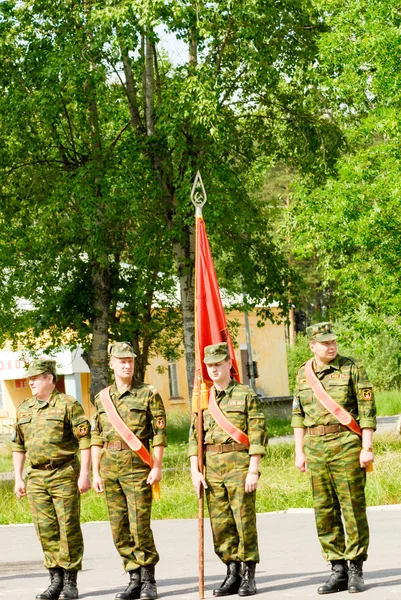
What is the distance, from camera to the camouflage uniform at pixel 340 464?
918 cm

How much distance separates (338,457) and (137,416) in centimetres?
159

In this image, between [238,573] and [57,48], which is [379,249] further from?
[238,573]

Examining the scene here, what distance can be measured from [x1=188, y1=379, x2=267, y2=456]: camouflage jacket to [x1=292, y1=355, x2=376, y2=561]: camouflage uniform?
39 cm

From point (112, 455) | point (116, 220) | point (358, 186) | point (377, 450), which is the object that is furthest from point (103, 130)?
point (112, 455)

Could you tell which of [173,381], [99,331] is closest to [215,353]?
[99,331]

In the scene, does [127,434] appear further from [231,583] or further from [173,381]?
[173,381]

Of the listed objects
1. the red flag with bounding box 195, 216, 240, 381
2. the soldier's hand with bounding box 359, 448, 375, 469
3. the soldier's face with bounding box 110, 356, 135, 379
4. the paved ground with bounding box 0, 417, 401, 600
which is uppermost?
the red flag with bounding box 195, 216, 240, 381

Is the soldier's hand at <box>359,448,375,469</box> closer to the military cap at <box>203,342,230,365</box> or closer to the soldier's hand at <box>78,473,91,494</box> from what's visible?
the military cap at <box>203,342,230,365</box>

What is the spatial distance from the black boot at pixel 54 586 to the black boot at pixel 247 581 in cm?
151

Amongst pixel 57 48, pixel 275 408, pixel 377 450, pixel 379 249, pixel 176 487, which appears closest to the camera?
pixel 176 487

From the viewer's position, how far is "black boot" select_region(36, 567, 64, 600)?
31.9 feet

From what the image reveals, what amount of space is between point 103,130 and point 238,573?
23902mm

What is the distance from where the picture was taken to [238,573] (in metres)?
9.44

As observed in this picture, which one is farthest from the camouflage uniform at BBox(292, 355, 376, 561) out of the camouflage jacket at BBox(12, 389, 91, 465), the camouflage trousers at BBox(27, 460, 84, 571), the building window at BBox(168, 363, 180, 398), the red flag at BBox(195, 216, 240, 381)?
the building window at BBox(168, 363, 180, 398)
